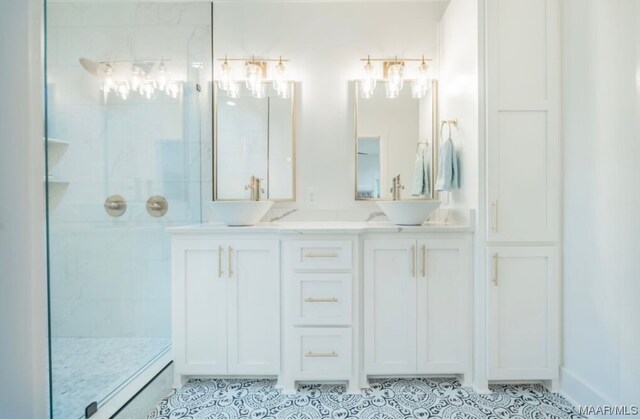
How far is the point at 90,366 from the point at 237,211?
1.06 meters

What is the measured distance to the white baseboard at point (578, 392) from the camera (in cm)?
147

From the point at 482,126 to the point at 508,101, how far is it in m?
0.18

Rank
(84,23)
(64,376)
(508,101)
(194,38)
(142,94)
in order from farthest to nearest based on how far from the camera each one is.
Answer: (194,38) < (142,94) < (84,23) < (508,101) < (64,376)

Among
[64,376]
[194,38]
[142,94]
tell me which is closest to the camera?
[64,376]

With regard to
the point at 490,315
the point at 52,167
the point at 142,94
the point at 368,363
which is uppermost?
the point at 142,94

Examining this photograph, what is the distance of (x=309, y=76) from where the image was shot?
230 centimetres

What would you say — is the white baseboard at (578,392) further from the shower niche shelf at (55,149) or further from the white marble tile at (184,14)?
the white marble tile at (184,14)

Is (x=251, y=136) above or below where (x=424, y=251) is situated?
above

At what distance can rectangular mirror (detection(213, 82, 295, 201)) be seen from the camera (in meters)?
2.28

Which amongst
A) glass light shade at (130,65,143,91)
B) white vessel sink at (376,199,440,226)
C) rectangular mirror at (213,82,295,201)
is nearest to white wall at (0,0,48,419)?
glass light shade at (130,65,143,91)

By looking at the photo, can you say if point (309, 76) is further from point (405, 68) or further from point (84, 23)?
point (84, 23)

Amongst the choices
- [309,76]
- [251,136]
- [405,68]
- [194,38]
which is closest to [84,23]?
[194,38]

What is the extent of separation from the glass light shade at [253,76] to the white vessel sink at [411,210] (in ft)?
4.20

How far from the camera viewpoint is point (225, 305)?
1.75m
